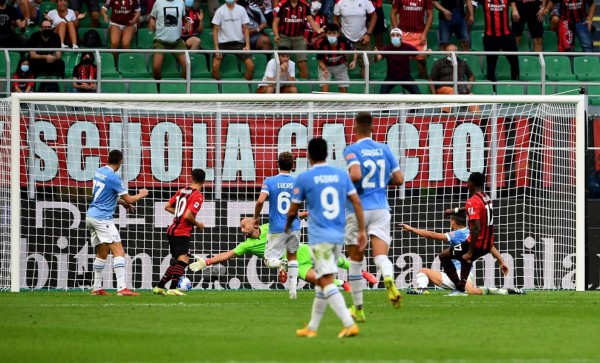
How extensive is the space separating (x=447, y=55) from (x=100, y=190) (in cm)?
780

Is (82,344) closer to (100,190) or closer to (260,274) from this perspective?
(100,190)

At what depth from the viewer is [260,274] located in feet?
71.5

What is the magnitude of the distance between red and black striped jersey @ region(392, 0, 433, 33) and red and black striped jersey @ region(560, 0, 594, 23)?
114 inches

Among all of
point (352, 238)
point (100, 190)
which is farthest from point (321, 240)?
point (100, 190)

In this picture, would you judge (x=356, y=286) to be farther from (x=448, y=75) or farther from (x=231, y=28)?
(x=231, y=28)

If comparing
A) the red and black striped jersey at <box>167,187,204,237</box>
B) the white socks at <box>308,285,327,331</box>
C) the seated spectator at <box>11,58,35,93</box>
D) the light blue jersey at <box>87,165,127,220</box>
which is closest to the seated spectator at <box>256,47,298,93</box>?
the seated spectator at <box>11,58,35,93</box>

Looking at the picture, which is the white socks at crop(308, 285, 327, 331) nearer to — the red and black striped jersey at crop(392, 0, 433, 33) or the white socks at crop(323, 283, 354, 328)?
the white socks at crop(323, 283, 354, 328)

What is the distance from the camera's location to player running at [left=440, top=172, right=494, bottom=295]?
58.2ft

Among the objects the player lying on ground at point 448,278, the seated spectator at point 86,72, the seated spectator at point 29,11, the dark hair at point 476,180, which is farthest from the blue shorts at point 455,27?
the seated spectator at point 29,11

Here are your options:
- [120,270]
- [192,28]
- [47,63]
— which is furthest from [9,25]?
[120,270]

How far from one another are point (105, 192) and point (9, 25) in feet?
22.5

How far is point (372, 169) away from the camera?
44.1ft

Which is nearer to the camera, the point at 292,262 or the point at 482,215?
the point at 292,262

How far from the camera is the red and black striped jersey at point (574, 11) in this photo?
1011 inches
